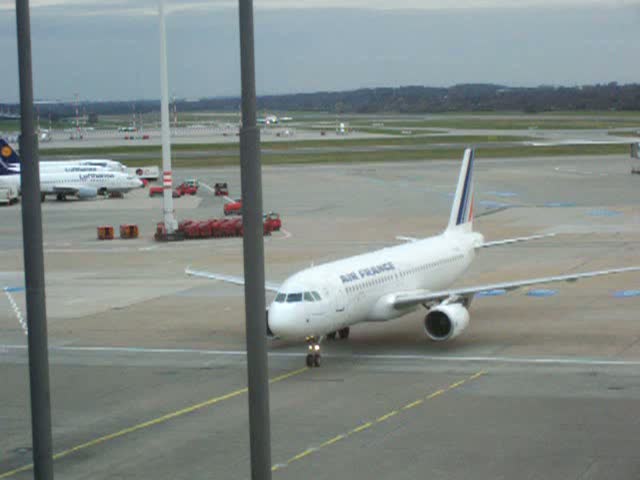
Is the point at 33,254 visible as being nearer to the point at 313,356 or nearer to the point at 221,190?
the point at 313,356

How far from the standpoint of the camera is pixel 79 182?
110 metres

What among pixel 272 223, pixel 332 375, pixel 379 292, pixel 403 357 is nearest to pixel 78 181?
pixel 272 223

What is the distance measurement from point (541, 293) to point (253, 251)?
4029 centimetres

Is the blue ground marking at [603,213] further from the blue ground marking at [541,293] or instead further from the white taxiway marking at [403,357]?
the white taxiway marking at [403,357]

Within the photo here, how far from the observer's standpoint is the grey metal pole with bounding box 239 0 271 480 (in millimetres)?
11578

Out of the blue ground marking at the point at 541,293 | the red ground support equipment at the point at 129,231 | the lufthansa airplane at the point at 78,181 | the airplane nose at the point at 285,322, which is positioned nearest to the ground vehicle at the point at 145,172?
the lufthansa airplane at the point at 78,181

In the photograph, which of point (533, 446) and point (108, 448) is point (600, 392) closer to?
point (533, 446)

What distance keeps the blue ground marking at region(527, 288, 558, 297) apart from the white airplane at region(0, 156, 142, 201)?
222 ft

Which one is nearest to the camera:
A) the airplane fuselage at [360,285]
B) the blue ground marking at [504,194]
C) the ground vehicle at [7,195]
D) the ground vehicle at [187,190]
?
the airplane fuselage at [360,285]

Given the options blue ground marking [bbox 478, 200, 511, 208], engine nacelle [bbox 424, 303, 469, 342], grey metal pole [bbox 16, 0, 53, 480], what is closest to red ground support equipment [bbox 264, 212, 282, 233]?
blue ground marking [bbox 478, 200, 511, 208]

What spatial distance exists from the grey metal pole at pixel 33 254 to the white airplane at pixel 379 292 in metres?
21.3

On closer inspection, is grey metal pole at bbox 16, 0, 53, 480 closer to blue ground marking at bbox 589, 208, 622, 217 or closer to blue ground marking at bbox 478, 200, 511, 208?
blue ground marking at bbox 589, 208, 622, 217

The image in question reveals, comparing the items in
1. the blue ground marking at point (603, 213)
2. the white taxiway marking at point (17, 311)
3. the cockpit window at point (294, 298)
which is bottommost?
the white taxiway marking at point (17, 311)

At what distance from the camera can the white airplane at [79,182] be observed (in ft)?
356
